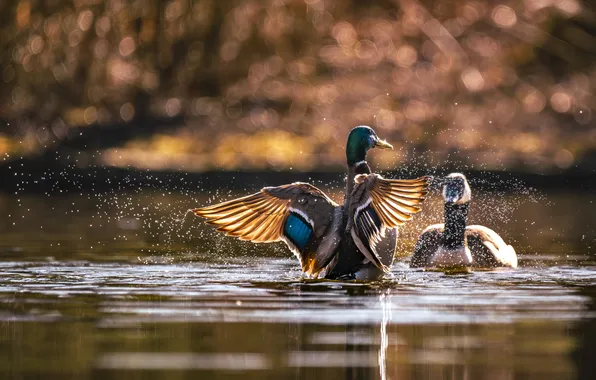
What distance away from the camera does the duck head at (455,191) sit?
15.6m

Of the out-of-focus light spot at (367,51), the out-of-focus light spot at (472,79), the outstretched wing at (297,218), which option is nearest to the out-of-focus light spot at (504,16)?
the out-of-focus light spot at (472,79)

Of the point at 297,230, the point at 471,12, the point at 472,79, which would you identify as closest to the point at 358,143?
the point at 297,230

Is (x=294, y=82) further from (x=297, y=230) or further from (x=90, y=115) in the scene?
(x=297, y=230)

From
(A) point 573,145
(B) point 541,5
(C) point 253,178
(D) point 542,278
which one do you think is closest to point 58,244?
(D) point 542,278

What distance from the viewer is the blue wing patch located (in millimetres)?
13047

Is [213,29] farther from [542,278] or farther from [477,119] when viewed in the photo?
[542,278]

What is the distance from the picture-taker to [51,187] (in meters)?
27.4

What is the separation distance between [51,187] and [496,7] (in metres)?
12.7

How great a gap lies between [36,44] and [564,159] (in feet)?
38.8

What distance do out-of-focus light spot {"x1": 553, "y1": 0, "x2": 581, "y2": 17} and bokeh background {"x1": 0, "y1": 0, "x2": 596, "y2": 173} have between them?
2.9 inches

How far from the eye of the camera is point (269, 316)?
10477 millimetres

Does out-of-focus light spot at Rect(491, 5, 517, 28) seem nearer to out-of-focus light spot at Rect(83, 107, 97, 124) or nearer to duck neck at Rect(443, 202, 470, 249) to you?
out-of-focus light spot at Rect(83, 107, 97, 124)

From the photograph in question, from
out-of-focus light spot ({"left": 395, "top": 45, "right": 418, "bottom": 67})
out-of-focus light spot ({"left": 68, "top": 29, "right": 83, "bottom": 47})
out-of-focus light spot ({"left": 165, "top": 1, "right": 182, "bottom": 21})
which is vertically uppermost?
out-of-focus light spot ({"left": 165, "top": 1, "right": 182, "bottom": 21})

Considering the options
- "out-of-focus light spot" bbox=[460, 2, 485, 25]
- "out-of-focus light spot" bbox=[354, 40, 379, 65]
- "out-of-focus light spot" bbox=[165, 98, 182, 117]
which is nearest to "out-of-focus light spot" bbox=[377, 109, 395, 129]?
"out-of-focus light spot" bbox=[354, 40, 379, 65]
